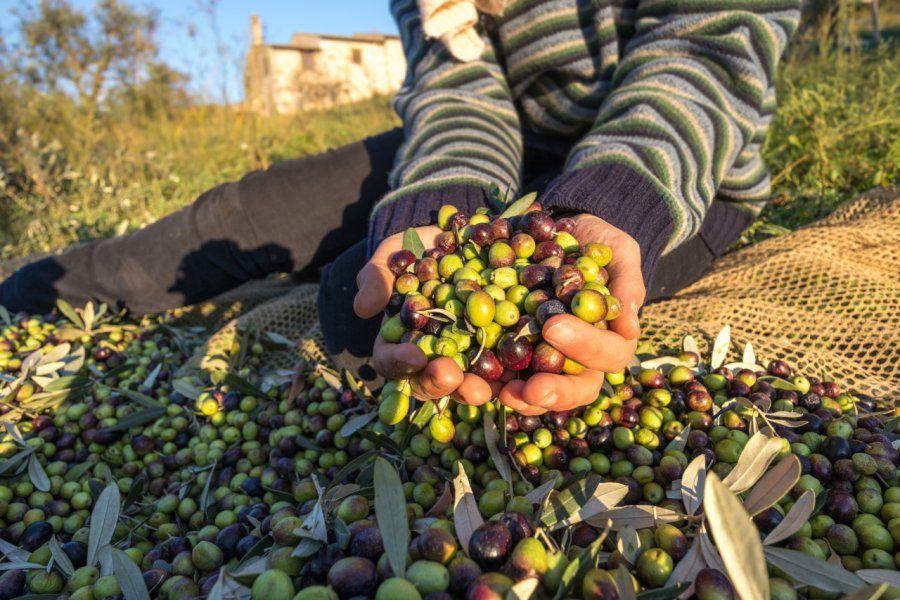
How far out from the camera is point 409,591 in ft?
2.72

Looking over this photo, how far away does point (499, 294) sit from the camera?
1251mm

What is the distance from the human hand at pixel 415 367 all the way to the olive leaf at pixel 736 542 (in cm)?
48

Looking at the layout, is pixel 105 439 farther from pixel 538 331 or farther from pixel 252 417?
pixel 538 331

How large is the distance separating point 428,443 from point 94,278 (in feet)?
6.83

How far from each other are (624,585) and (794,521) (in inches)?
16.1

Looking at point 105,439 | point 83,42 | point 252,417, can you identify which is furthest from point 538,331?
point 83,42

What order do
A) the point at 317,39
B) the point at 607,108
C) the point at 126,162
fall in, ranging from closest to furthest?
the point at 607,108 → the point at 126,162 → the point at 317,39

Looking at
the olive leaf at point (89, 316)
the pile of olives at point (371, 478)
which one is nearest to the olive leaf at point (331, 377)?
the pile of olives at point (371, 478)

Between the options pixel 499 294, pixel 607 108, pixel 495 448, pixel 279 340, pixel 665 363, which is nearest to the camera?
pixel 499 294

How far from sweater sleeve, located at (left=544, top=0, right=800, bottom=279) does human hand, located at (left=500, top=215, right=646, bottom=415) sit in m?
0.36

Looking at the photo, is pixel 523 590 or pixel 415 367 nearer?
pixel 523 590

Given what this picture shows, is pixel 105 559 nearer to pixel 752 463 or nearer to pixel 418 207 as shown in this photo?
pixel 418 207

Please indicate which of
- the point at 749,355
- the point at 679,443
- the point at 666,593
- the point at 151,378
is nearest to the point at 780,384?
the point at 749,355

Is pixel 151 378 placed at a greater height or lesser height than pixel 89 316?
lesser
